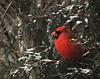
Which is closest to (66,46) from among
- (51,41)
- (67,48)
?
(67,48)

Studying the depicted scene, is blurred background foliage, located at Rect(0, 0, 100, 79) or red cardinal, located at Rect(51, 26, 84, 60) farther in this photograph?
red cardinal, located at Rect(51, 26, 84, 60)

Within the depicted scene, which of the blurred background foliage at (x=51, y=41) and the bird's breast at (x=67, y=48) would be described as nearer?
the blurred background foliage at (x=51, y=41)

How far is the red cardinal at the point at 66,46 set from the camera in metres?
1.53

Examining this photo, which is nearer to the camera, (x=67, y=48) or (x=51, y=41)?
(x=67, y=48)

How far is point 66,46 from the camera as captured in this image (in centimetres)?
153

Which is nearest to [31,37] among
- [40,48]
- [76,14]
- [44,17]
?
Result: [40,48]

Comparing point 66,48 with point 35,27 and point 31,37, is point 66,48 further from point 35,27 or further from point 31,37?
point 31,37

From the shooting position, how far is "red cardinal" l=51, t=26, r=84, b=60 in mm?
1528

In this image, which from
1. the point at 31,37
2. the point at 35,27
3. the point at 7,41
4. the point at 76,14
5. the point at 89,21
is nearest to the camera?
the point at 89,21

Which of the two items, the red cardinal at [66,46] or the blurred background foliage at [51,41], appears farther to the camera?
the red cardinal at [66,46]

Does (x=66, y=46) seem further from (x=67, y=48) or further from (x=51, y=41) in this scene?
(x=51, y=41)

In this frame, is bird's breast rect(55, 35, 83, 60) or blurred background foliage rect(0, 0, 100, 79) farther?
bird's breast rect(55, 35, 83, 60)

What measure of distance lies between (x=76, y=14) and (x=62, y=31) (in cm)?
12

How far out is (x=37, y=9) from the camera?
6.49 feet
